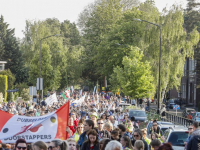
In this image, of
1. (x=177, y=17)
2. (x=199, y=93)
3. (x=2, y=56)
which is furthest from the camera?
(x=2, y=56)

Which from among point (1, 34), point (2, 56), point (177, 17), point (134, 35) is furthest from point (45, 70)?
point (177, 17)

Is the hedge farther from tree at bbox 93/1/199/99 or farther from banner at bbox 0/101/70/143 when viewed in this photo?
banner at bbox 0/101/70/143

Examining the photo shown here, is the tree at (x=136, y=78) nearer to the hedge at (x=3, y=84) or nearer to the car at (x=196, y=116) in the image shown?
the car at (x=196, y=116)

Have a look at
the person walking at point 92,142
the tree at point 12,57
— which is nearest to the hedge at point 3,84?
the tree at point 12,57

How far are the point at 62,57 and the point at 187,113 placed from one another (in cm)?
4453

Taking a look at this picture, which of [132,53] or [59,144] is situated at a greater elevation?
[132,53]

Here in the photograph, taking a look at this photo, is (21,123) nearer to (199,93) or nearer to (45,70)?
(199,93)

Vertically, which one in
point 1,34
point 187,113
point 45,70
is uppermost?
point 1,34

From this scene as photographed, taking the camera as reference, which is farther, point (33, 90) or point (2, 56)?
point (2, 56)

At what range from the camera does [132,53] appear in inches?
1695

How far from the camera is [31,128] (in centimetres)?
898

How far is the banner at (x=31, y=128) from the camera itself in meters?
8.96

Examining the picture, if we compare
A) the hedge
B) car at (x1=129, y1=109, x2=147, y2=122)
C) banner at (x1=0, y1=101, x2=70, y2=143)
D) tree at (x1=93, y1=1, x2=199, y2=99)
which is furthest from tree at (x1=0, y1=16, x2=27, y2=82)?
banner at (x1=0, y1=101, x2=70, y2=143)

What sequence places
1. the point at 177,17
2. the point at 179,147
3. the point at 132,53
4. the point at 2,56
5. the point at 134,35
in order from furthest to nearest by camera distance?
the point at 2,56
the point at 134,35
the point at 132,53
the point at 177,17
the point at 179,147
